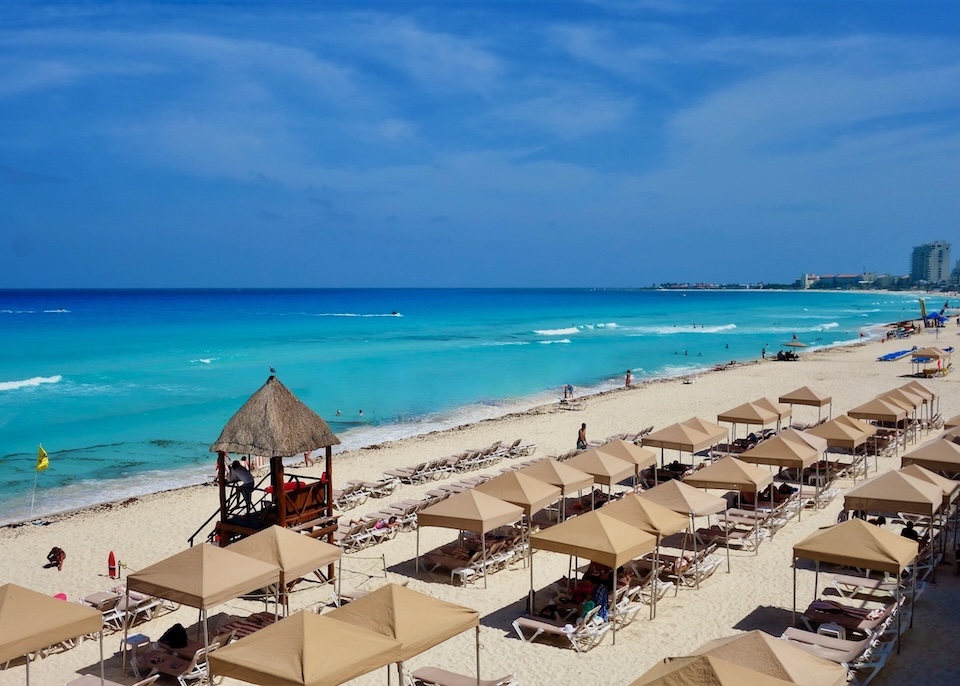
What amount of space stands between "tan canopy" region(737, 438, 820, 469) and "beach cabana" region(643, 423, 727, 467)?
44.6 inches

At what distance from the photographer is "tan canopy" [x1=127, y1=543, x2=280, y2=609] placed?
7.44 metres

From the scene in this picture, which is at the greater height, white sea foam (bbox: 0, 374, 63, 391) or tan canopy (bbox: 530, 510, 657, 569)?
tan canopy (bbox: 530, 510, 657, 569)

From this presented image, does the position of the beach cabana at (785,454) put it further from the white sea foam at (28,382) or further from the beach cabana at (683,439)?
the white sea foam at (28,382)

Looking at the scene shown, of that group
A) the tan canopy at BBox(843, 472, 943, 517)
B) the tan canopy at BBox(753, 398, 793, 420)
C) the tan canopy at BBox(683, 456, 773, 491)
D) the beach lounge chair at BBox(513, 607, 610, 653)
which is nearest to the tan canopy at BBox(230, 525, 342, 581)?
the beach lounge chair at BBox(513, 607, 610, 653)

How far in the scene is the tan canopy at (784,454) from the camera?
13.4m

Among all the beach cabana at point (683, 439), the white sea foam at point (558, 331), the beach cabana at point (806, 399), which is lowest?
the white sea foam at point (558, 331)

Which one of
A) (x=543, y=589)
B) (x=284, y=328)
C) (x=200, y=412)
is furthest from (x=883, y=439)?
(x=284, y=328)

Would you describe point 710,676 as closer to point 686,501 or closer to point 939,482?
point 686,501

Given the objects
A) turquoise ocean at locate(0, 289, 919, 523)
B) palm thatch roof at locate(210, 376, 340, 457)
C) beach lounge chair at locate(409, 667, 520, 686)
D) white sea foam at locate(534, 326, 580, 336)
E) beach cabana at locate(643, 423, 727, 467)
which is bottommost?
turquoise ocean at locate(0, 289, 919, 523)

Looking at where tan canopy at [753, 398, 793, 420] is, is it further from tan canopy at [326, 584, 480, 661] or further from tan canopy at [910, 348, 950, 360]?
tan canopy at [910, 348, 950, 360]

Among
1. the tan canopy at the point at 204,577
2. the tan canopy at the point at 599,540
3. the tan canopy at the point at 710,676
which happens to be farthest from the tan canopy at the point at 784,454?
the tan canopy at the point at 204,577

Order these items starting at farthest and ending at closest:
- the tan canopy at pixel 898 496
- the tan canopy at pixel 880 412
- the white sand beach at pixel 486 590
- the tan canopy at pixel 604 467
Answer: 1. the tan canopy at pixel 880 412
2. the tan canopy at pixel 604 467
3. the tan canopy at pixel 898 496
4. the white sand beach at pixel 486 590

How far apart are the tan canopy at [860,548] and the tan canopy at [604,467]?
4.37 metres

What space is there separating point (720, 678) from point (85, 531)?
12640mm
